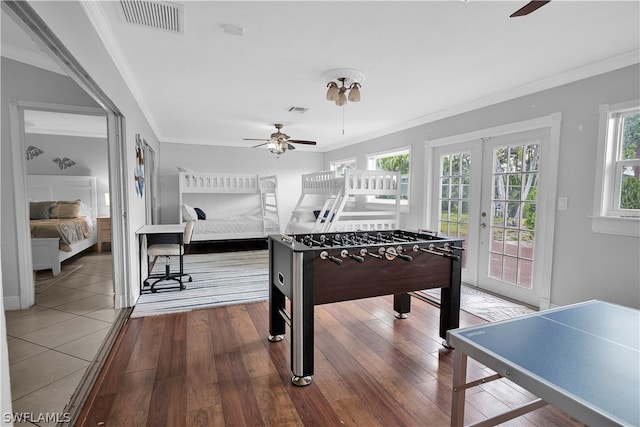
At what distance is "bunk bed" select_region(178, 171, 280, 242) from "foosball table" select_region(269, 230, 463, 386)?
4101 mm

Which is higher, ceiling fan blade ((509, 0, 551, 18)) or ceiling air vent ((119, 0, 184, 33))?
ceiling air vent ((119, 0, 184, 33))

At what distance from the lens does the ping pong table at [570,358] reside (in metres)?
0.80

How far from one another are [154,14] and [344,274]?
2135 millimetres

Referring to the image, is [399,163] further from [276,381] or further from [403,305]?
[276,381]

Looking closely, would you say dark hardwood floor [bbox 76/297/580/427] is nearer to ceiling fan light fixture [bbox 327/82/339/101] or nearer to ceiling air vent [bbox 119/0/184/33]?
ceiling fan light fixture [bbox 327/82/339/101]

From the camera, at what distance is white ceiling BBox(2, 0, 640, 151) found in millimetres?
2066

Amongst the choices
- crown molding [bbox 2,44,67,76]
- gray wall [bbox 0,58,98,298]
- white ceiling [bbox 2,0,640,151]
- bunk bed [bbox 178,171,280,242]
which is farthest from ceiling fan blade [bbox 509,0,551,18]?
bunk bed [bbox 178,171,280,242]

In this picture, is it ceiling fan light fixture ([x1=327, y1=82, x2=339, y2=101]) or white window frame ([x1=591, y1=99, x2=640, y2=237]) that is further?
ceiling fan light fixture ([x1=327, y1=82, x2=339, y2=101])

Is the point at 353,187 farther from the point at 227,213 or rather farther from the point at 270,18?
the point at 227,213

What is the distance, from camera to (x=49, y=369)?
2.06m

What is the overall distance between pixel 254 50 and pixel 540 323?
104 inches

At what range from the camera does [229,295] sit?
3.62m

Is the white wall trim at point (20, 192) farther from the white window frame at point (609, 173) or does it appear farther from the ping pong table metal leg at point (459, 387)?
the white window frame at point (609, 173)

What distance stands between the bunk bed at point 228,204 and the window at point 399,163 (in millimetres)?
2331
